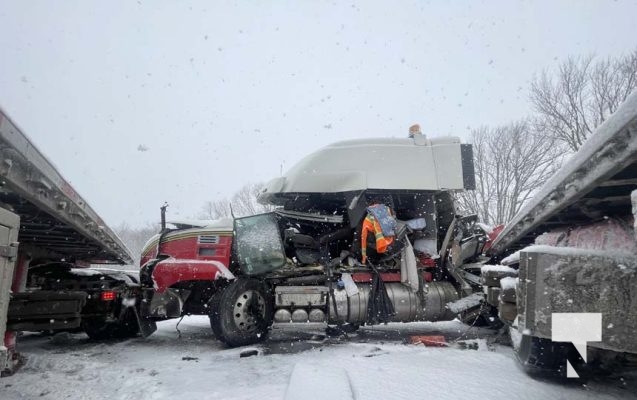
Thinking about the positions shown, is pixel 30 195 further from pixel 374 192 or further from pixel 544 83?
pixel 544 83

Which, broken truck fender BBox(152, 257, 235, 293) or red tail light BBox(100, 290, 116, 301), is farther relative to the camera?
red tail light BBox(100, 290, 116, 301)

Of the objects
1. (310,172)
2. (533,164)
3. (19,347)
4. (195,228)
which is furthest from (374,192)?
(533,164)

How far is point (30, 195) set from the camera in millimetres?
3793

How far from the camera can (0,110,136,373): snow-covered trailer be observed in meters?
3.14

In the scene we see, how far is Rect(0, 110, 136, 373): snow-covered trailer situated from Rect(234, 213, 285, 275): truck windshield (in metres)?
1.92

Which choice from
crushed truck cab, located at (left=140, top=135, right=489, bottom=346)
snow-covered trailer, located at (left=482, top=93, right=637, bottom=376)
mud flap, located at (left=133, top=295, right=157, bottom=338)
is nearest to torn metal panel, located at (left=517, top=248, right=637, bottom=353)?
snow-covered trailer, located at (left=482, top=93, right=637, bottom=376)

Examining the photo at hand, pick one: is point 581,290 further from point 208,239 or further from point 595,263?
point 208,239

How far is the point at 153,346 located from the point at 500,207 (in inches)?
1013

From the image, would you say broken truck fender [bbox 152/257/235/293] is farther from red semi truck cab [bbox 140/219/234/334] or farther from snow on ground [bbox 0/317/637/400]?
snow on ground [bbox 0/317/637/400]

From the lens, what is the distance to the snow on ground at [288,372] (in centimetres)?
363

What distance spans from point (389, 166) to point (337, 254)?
1712 millimetres
